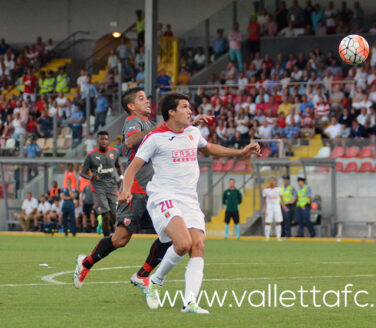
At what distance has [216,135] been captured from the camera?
30562 mm

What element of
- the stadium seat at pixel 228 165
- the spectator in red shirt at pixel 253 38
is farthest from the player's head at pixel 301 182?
the spectator in red shirt at pixel 253 38

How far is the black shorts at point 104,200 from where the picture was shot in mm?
18938

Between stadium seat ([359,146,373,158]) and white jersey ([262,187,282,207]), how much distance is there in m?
2.84

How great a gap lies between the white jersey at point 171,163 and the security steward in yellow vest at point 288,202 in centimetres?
1920

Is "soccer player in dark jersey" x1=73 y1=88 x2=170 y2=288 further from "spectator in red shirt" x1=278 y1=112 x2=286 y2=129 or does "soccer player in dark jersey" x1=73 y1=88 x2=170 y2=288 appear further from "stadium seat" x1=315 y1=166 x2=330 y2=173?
"spectator in red shirt" x1=278 y1=112 x2=286 y2=129

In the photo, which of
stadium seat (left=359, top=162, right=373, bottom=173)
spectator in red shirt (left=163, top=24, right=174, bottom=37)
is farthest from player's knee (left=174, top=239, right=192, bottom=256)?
spectator in red shirt (left=163, top=24, right=174, bottom=37)

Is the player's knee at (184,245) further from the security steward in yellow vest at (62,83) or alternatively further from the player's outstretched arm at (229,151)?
the security steward in yellow vest at (62,83)

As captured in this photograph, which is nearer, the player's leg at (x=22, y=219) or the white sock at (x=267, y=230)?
the white sock at (x=267, y=230)

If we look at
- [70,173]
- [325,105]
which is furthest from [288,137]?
[70,173]

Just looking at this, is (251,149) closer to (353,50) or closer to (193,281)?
(193,281)

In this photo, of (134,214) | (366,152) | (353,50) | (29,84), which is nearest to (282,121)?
(366,152)

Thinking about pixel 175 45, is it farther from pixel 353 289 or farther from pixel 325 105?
pixel 353 289

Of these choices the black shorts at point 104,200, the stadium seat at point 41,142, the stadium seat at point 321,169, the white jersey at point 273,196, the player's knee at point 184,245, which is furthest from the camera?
the stadium seat at point 41,142

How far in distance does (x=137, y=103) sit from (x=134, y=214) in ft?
4.65
